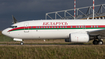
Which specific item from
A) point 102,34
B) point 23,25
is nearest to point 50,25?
point 23,25

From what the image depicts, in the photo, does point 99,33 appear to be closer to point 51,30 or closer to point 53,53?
point 51,30

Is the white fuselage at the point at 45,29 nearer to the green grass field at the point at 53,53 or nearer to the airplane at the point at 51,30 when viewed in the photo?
the airplane at the point at 51,30

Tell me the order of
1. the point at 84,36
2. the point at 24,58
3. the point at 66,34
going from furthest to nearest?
the point at 66,34 → the point at 84,36 → the point at 24,58

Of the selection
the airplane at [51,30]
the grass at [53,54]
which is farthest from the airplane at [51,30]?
the grass at [53,54]

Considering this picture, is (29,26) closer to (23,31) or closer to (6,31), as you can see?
(23,31)

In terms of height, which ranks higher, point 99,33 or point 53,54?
point 99,33

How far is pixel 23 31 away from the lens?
23.5 m

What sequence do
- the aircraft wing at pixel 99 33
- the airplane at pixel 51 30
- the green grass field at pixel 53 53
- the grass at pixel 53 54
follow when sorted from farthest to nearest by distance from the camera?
the airplane at pixel 51 30 < the aircraft wing at pixel 99 33 < the green grass field at pixel 53 53 < the grass at pixel 53 54

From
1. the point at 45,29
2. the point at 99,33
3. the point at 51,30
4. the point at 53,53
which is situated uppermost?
the point at 45,29

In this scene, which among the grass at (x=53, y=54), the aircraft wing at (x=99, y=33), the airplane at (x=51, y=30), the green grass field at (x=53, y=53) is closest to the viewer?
the grass at (x=53, y=54)

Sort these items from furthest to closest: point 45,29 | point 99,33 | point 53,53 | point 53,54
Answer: point 99,33, point 45,29, point 53,53, point 53,54

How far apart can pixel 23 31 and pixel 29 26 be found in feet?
4.02

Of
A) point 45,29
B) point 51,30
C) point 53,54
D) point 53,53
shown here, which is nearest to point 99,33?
point 51,30

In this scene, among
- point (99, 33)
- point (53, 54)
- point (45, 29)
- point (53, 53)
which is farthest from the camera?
point (99, 33)
